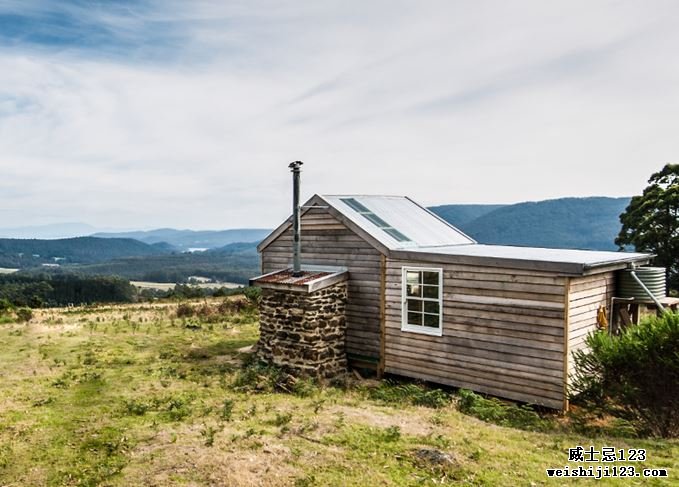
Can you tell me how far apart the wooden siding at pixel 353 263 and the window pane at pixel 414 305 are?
0.93 m

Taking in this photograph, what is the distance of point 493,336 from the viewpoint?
466 inches

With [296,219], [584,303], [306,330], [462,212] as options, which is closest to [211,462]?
[306,330]

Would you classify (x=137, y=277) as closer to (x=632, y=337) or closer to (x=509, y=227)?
(x=509, y=227)

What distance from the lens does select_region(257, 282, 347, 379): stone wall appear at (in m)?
13.6

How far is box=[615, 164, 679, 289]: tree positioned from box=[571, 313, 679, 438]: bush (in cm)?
2465

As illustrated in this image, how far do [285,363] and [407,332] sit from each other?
3382mm

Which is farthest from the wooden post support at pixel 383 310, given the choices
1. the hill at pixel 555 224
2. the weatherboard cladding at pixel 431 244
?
the hill at pixel 555 224

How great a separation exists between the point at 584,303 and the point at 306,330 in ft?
21.8


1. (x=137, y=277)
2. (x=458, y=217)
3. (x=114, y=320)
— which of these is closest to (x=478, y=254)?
(x=114, y=320)

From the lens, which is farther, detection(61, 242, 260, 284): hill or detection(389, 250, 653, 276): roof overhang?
detection(61, 242, 260, 284): hill

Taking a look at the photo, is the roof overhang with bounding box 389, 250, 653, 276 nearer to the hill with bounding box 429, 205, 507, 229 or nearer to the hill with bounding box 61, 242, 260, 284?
the hill with bounding box 61, 242, 260, 284

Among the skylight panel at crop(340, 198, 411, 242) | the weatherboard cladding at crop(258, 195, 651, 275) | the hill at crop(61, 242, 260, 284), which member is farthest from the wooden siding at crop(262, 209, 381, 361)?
the hill at crop(61, 242, 260, 284)

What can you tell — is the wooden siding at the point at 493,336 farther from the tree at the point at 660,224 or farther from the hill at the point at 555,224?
the hill at the point at 555,224

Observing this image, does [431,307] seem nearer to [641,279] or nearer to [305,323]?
[305,323]
